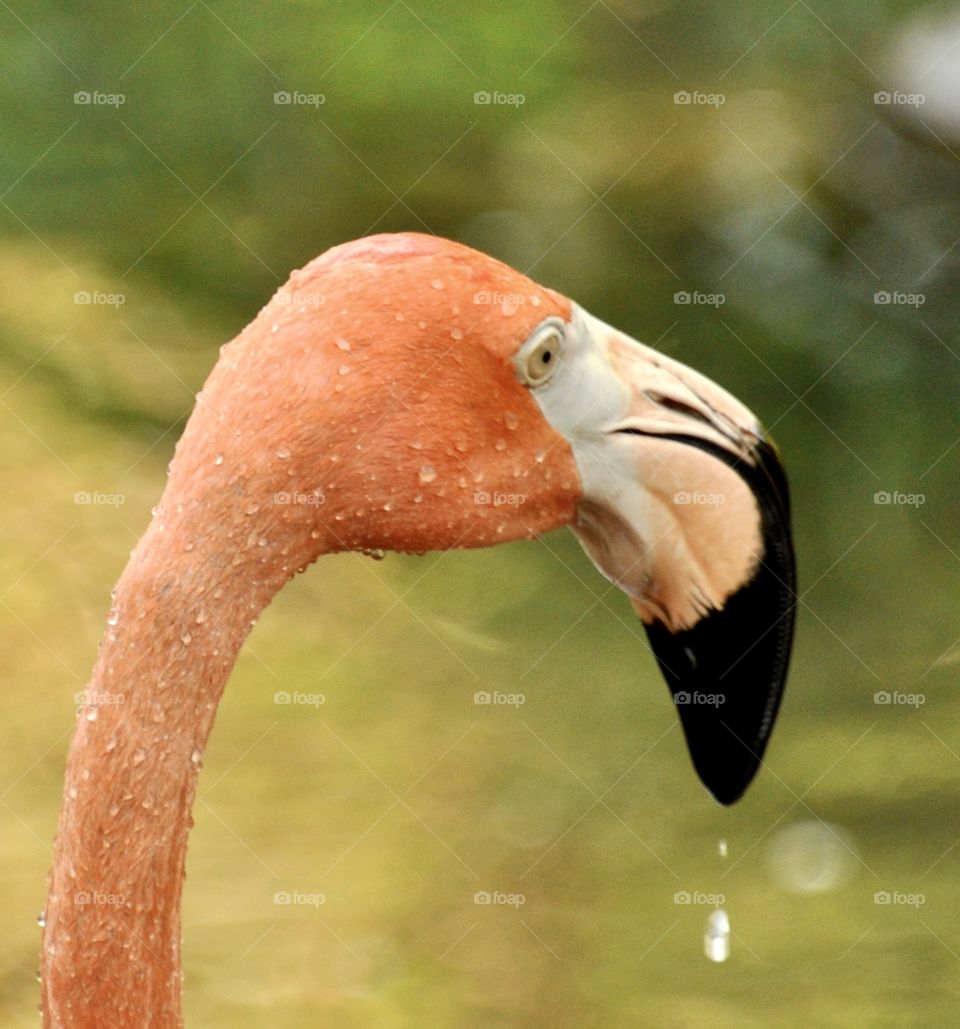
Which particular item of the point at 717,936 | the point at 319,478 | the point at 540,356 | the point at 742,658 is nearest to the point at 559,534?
the point at 717,936

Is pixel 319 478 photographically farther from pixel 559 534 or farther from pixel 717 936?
pixel 559 534

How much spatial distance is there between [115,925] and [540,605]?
2025 millimetres

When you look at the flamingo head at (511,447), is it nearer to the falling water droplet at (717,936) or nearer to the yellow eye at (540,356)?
the yellow eye at (540,356)

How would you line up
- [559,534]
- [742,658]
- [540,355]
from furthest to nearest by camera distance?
[559,534] < [742,658] < [540,355]

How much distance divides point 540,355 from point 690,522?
30 cm

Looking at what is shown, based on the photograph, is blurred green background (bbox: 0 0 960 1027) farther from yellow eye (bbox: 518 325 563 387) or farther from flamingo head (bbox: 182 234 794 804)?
yellow eye (bbox: 518 325 563 387)

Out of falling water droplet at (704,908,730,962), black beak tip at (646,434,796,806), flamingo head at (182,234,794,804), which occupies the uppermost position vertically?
flamingo head at (182,234,794,804)

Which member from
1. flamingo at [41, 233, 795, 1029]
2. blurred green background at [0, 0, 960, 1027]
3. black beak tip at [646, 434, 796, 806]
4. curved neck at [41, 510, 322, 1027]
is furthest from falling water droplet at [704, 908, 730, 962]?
curved neck at [41, 510, 322, 1027]

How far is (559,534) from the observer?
3162 mm

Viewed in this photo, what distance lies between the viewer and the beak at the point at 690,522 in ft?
4.76

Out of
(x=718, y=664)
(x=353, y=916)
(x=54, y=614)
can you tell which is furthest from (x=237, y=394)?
(x=54, y=614)

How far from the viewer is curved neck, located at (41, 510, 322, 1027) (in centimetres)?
Answer: 121

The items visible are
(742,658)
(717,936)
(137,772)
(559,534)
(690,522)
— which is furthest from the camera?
(559,534)

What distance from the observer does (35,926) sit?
8.24ft
